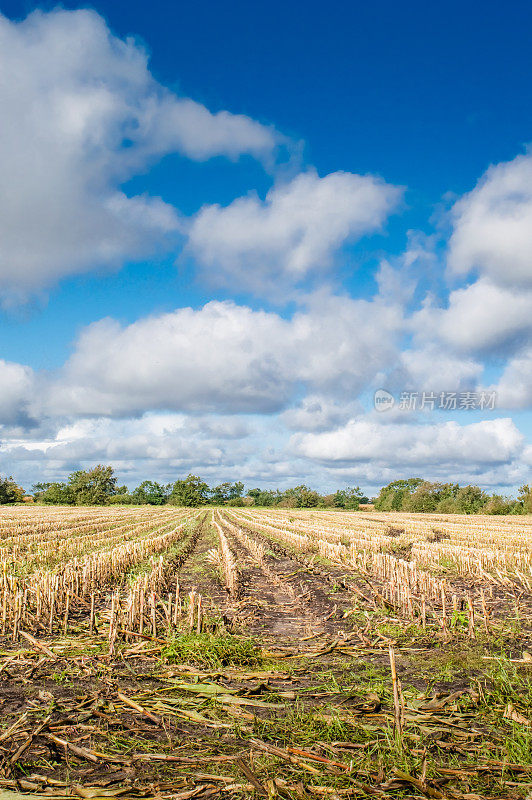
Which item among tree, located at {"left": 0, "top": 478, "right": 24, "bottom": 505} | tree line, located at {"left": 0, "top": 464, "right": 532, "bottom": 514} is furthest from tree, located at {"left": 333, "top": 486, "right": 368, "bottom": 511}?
tree, located at {"left": 0, "top": 478, "right": 24, "bottom": 505}

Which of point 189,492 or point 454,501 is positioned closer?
point 454,501

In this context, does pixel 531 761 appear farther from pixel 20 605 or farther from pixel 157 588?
pixel 157 588

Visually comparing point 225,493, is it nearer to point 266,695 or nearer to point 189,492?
point 189,492

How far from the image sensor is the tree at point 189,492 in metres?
127

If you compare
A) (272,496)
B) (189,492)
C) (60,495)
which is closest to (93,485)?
(60,495)

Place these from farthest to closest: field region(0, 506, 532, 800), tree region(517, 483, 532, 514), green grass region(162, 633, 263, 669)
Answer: tree region(517, 483, 532, 514) < green grass region(162, 633, 263, 669) < field region(0, 506, 532, 800)

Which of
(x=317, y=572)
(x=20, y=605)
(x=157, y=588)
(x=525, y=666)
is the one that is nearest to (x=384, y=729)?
(x=525, y=666)

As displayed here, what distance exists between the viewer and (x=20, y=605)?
917cm

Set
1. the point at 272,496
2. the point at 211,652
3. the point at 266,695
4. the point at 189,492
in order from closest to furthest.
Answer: the point at 266,695 → the point at 211,652 → the point at 189,492 → the point at 272,496

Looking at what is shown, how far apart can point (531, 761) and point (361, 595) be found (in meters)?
7.56

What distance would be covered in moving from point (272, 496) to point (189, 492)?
1396 inches

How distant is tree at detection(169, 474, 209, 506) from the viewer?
127m

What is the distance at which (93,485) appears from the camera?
336 ft

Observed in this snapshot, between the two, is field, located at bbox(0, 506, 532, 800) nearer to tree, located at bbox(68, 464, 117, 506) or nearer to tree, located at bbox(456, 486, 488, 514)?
tree, located at bbox(456, 486, 488, 514)
